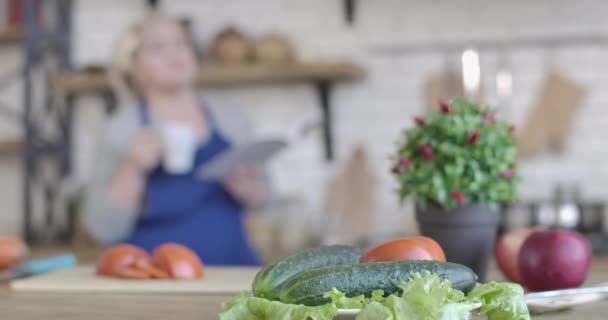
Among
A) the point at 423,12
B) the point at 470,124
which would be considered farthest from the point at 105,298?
the point at 423,12

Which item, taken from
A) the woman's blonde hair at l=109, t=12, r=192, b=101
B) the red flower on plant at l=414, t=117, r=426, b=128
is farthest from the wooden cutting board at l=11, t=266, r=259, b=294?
the woman's blonde hair at l=109, t=12, r=192, b=101

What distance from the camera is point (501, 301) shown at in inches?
30.7

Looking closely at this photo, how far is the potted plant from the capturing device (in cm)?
115

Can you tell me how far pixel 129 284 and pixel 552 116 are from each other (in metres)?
1.90

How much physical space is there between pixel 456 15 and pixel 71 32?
1429 mm

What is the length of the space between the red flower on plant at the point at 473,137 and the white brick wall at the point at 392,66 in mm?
1670

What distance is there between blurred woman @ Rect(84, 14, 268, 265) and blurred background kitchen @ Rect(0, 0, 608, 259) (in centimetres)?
54

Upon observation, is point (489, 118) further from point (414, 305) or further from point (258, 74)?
point (258, 74)

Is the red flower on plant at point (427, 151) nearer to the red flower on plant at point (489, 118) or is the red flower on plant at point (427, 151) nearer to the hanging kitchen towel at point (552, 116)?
the red flower on plant at point (489, 118)

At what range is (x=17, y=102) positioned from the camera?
126 inches

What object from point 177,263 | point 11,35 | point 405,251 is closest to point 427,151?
point 405,251

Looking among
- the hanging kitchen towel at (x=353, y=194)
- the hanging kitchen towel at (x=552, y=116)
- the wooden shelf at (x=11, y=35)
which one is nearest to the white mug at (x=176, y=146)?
Answer: the hanging kitchen towel at (x=353, y=194)

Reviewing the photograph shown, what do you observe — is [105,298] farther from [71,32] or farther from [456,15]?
[71,32]

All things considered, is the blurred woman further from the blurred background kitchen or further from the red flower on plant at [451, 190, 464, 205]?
the red flower on plant at [451, 190, 464, 205]
